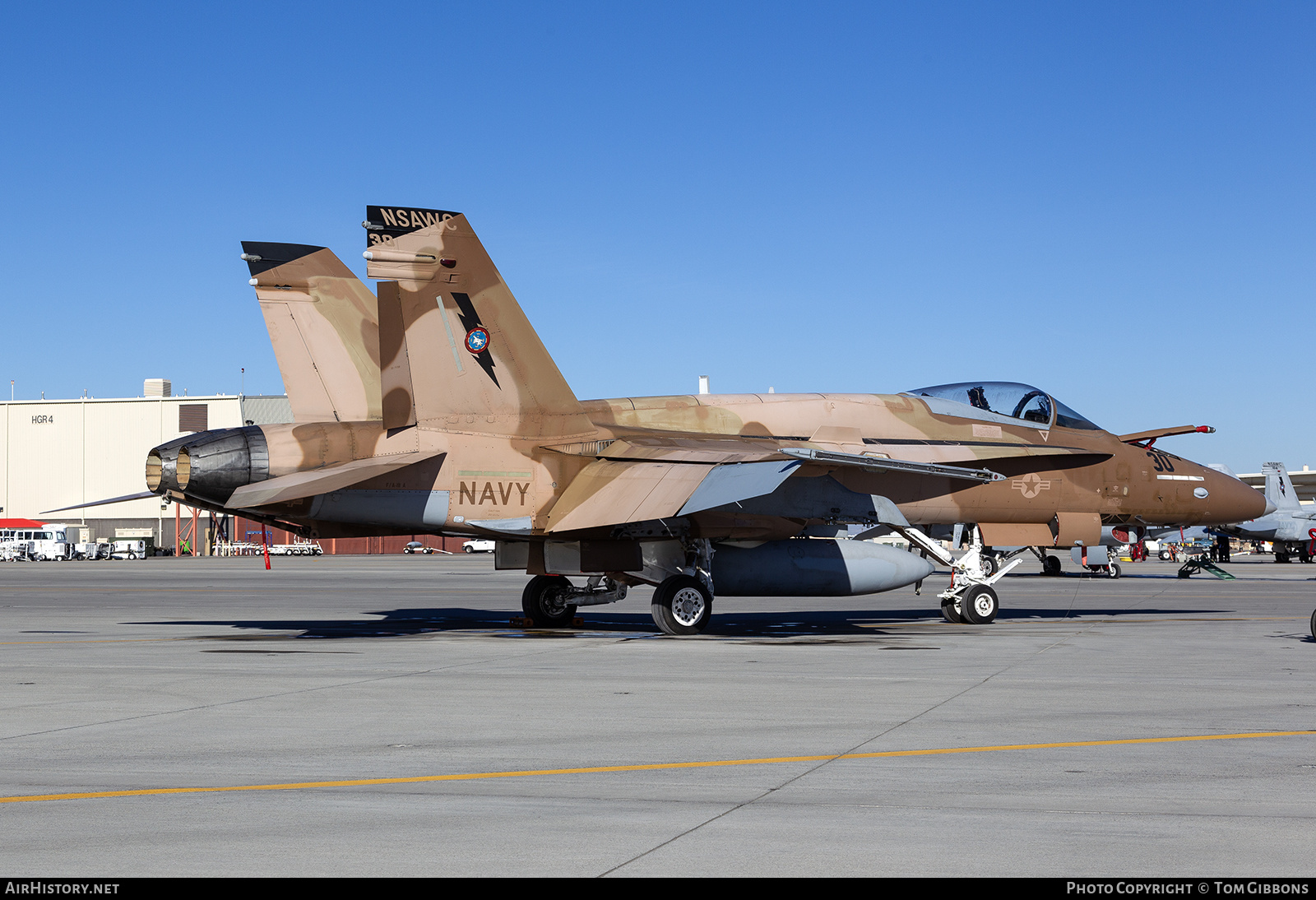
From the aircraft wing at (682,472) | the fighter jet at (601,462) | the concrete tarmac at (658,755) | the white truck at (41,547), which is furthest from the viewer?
the white truck at (41,547)

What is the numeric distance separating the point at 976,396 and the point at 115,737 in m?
15.4

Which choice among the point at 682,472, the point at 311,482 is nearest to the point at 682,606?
the point at 682,472

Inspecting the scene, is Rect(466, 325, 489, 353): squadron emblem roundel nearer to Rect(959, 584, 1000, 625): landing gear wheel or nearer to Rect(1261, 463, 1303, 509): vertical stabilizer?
Rect(959, 584, 1000, 625): landing gear wheel

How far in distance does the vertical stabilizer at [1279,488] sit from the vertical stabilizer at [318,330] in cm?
4090

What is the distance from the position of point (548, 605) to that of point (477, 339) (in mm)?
4928

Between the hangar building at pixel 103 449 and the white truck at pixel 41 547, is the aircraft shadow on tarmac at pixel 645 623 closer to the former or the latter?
the white truck at pixel 41 547

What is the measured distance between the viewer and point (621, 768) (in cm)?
733

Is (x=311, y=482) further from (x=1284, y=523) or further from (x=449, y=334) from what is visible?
(x=1284, y=523)

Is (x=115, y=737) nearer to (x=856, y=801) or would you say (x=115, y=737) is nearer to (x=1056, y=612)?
(x=856, y=801)

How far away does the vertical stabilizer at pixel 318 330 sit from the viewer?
1900cm

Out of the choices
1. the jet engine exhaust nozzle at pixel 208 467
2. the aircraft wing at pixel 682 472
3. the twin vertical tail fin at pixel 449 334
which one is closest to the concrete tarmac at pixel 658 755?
the aircraft wing at pixel 682 472

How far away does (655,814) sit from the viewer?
604cm
